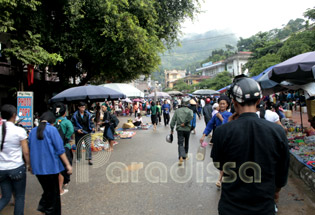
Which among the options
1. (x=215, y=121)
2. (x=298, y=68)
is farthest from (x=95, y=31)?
(x=298, y=68)

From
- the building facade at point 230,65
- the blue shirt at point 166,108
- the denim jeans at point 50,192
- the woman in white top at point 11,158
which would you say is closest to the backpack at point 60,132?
the woman in white top at point 11,158

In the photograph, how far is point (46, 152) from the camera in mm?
3352

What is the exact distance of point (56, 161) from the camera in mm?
3385

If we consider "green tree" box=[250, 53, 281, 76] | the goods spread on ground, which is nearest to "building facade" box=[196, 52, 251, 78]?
"green tree" box=[250, 53, 281, 76]

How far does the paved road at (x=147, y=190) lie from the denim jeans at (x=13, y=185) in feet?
2.51

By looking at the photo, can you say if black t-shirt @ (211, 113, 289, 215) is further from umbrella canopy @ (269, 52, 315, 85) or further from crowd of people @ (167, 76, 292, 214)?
umbrella canopy @ (269, 52, 315, 85)

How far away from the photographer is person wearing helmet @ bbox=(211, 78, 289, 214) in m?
1.78

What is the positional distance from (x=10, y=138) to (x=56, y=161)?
665mm

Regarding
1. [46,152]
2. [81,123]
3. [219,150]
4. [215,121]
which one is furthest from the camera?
[81,123]

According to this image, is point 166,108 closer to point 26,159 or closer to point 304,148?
point 304,148

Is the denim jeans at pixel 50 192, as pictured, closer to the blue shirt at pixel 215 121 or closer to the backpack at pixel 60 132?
the backpack at pixel 60 132

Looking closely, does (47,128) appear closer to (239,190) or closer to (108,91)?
(239,190)

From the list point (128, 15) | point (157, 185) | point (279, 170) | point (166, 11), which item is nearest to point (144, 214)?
point (157, 185)

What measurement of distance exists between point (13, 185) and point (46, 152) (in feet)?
2.05
